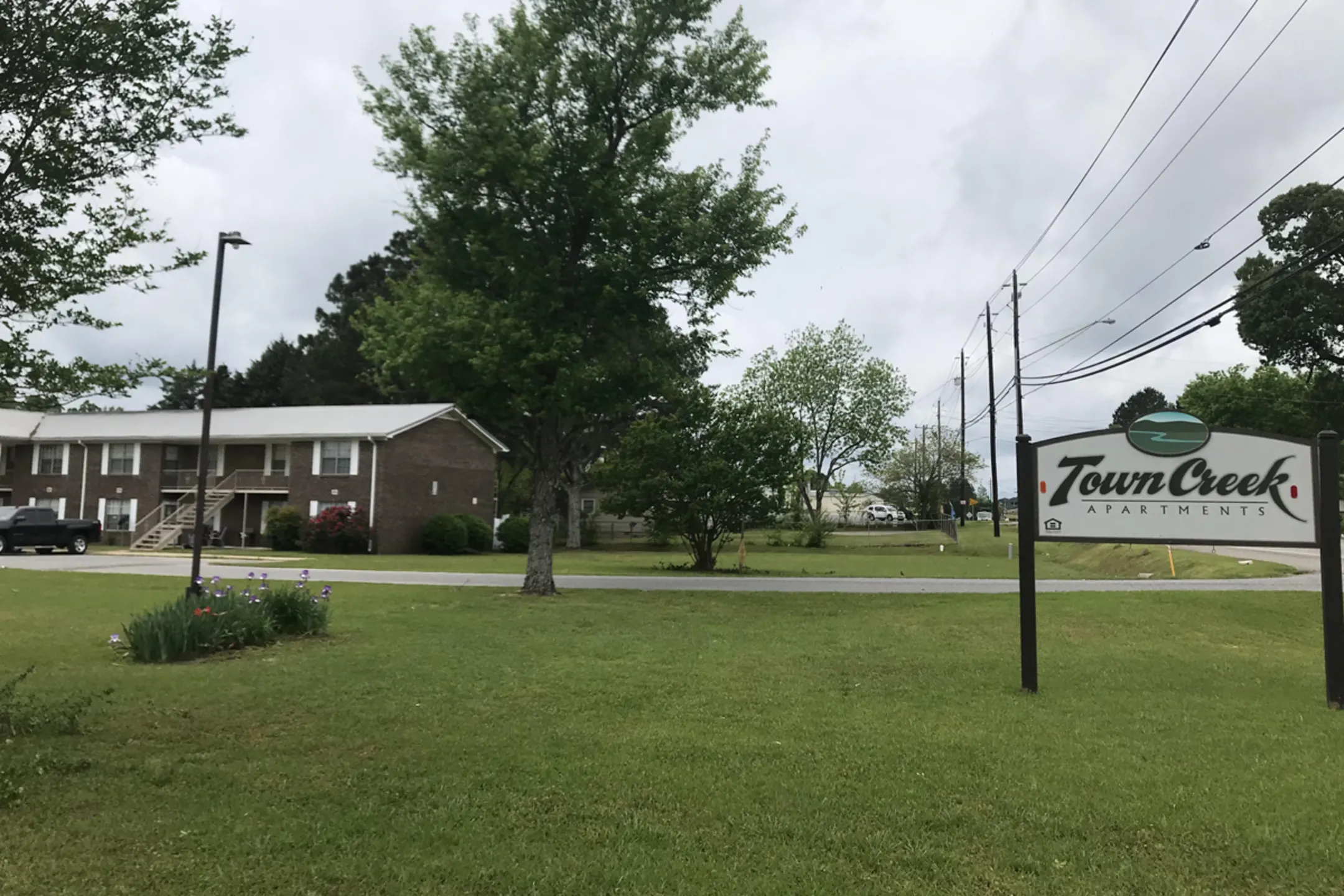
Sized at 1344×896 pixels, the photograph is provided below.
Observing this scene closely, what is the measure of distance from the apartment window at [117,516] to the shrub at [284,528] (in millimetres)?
8600

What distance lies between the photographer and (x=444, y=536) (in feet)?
120

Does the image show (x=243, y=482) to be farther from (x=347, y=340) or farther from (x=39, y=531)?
(x=347, y=340)

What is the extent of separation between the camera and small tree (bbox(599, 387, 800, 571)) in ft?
88.6

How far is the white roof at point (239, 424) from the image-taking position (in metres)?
36.8

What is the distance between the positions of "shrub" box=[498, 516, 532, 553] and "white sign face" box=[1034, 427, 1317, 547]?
32537 mm

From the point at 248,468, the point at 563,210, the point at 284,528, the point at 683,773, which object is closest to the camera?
the point at 683,773

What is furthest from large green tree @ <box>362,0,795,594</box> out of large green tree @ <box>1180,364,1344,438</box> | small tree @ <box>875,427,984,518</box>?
large green tree @ <box>1180,364,1344,438</box>

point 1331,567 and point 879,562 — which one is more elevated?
point 1331,567

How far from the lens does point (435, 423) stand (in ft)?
128

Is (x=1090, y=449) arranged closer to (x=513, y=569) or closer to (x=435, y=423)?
(x=513, y=569)

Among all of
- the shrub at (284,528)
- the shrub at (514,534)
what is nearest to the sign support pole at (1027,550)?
the shrub at (284,528)

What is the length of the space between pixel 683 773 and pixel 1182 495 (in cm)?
569

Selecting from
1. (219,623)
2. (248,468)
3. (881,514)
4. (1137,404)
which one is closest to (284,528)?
(248,468)

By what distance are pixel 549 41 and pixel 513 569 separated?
14401mm
